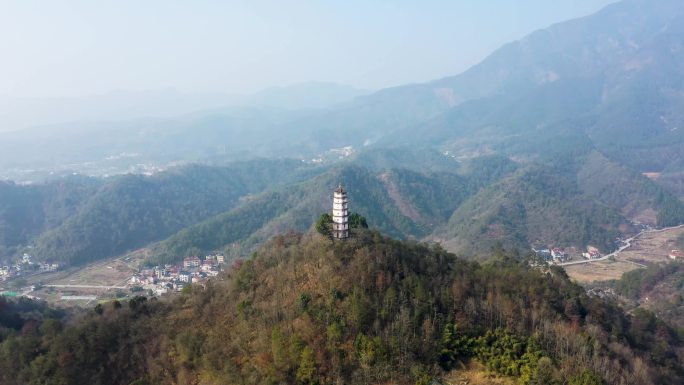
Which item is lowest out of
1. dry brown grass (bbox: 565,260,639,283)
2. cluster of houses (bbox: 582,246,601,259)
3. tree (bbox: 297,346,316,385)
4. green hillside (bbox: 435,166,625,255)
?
dry brown grass (bbox: 565,260,639,283)

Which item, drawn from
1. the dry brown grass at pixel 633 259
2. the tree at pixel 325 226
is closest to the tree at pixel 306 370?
the tree at pixel 325 226

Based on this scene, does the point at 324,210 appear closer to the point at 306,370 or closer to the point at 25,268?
the point at 25,268

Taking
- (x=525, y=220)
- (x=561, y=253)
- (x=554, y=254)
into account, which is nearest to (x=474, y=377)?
(x=554, y=254)

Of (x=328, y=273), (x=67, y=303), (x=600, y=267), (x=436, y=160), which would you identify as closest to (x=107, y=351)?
(x=328, y=273)

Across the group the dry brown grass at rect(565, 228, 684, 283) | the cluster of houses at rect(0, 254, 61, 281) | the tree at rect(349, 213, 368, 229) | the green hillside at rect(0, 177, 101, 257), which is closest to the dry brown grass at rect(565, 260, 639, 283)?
the dry brown grass at rect(565, 228, 684, 283)

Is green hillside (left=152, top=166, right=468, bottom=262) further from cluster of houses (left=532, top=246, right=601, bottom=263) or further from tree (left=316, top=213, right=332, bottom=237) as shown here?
tree (left=316, top=213, right=332, bottom=237)

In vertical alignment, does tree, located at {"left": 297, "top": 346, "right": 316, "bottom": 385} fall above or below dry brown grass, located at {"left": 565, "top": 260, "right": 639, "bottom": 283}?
Answer: above
